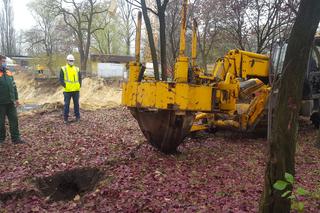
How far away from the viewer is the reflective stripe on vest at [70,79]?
1051cm

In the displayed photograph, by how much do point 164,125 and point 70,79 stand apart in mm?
5317

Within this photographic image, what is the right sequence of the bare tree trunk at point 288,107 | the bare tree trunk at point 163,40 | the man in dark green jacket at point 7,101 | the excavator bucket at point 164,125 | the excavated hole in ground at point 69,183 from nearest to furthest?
the bare tree trunk at point 288,107 → the excavated hole in ground at point 69,183 → the excavator bucket at point 164,125 → the man in dark green jacket at point 7,101 → the bare tree trunk at point 163,40

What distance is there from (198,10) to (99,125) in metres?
8.42

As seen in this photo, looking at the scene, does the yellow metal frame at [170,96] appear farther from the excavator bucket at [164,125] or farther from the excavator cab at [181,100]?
the excavator bucket at [164,125]

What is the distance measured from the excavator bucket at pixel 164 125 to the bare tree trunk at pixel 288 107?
2.43m

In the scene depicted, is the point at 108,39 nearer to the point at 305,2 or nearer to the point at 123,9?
the point at 123,9

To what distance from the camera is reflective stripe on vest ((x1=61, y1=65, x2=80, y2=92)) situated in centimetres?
1051

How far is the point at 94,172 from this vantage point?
6012 mm

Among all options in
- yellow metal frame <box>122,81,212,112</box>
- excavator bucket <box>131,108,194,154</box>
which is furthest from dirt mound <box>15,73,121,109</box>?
yellow metal frame <box>122,81,212,112</box>

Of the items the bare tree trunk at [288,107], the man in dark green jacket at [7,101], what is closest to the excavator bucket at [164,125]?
the bare tree trunk at [288,107]

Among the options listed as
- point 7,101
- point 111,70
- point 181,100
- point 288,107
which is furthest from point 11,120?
point 111,70

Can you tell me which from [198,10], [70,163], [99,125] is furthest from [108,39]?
[70,163]

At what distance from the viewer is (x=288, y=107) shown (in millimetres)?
3365

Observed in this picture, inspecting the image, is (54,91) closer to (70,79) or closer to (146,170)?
(70,79)
